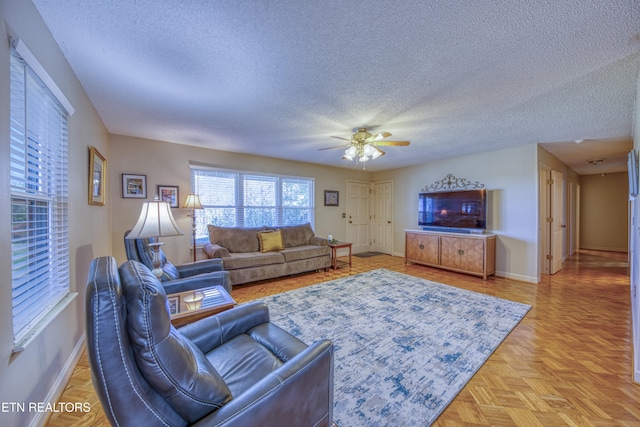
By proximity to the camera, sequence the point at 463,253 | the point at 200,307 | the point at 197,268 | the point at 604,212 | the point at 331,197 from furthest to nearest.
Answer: the point at 604,212 → the point at 331,197 → the point at 463,253 → the point at 197,268 → the point at 200,307

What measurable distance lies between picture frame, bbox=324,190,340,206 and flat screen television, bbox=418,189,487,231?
193cm

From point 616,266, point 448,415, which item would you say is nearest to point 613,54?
point 448,415

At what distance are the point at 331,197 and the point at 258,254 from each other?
2.58m

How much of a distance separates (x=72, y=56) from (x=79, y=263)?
5.28 ft

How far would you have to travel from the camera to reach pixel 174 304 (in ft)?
6.03

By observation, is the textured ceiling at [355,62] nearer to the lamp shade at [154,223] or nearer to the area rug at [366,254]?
the lamp shade at [154,223]

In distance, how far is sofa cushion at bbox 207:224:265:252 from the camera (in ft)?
13.7

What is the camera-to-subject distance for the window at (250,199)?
4.38m

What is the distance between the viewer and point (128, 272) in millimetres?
784

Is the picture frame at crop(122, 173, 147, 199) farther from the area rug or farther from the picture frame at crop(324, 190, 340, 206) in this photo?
the area rug

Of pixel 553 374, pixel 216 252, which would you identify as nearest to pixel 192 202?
pixel 216 252

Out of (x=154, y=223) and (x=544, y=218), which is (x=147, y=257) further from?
(x=544, y=218)

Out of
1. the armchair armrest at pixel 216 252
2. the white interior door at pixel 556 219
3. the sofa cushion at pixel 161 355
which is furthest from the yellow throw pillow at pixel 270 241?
the white interior door at pixel 556 219

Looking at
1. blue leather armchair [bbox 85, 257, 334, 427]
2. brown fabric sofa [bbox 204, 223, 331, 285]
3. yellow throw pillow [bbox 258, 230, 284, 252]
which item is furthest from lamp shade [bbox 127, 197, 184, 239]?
yellow throw pillow [bbox 258, 230, 284, 252]
